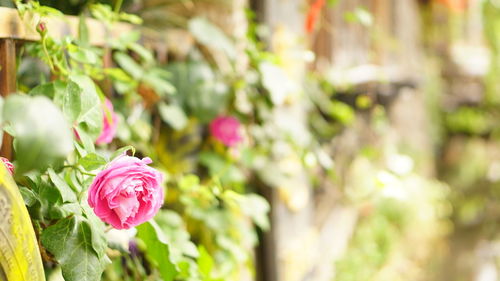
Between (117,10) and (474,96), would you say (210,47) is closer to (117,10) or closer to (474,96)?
(117,10)

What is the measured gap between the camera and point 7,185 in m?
0.84

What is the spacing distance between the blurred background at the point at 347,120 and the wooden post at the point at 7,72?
275mm

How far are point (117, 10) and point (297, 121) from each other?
1038mm

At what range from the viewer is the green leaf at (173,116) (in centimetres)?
181

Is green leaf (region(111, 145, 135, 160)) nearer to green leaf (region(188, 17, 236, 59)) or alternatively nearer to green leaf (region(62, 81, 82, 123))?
green leaf (region(62, 81, 82, 123))

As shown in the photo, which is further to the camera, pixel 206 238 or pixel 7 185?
pixel 206 238

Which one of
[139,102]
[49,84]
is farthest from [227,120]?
[49,84]

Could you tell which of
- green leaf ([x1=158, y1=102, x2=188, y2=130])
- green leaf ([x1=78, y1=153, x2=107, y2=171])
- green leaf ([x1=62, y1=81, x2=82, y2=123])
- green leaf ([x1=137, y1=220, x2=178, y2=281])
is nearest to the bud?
green leaf ([x1=62, y1=81, x2=82, y2=123])

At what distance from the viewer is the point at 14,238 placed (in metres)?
0.86

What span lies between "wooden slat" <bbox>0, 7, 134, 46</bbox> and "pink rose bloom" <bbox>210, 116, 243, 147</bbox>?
0.45m

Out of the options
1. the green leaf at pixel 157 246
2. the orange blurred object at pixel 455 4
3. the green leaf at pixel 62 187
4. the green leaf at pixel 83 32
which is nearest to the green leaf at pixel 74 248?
the green leaf at pixel 62 187

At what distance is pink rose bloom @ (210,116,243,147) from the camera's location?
1970 millimetres

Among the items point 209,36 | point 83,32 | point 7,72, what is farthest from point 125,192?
point 209,36

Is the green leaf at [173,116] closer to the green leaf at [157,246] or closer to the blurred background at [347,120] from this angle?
the blurred background at [347,120]
